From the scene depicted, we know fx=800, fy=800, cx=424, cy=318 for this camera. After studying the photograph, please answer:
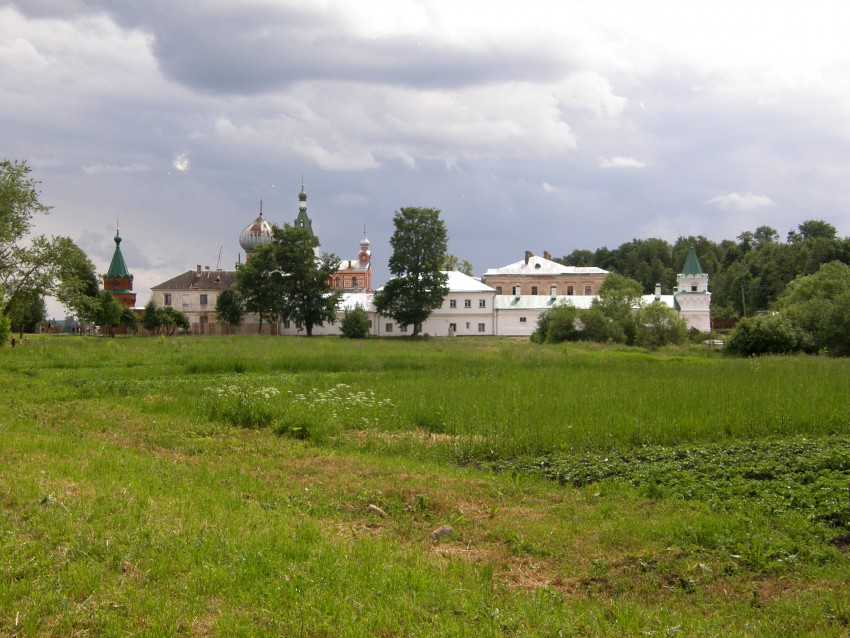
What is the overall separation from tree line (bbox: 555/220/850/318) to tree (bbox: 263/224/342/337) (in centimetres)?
3984

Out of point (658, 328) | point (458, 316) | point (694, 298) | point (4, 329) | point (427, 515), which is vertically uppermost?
point (694, 298)

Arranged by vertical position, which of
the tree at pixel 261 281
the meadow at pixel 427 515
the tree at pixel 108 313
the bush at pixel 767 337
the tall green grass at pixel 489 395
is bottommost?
the meadow at pixel 427 515

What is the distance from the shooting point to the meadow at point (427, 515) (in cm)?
621

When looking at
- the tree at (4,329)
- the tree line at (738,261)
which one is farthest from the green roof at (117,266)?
the tree line at (738,261)

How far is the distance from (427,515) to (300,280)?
5944cm

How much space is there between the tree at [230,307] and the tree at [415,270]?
45.0 ft

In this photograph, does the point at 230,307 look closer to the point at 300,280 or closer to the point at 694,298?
the point at 300,280

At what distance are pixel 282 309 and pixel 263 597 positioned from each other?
202 feet

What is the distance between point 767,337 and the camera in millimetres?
45625

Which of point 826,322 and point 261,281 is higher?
point 261,281

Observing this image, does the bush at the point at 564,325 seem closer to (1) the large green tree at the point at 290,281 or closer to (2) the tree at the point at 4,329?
(1) the large green tree at the point at 290,281

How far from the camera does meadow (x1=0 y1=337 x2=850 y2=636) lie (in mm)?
6207

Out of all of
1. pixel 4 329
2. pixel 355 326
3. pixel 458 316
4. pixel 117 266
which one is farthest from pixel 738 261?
pixel 4 329

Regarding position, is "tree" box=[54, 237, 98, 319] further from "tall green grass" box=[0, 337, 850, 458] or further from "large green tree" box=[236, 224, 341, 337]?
"large green tree" box=[236, 224, 341, 337]
